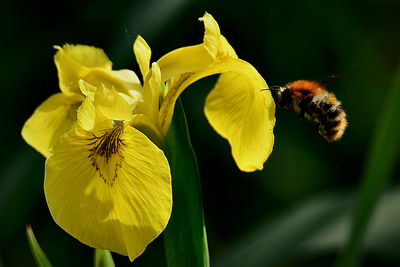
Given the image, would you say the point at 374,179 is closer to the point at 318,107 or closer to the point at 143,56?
the point at 318,107

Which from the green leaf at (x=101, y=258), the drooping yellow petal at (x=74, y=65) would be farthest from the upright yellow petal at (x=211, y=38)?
the green leaf at (x=101, y=258)

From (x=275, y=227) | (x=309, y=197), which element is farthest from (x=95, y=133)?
(x=309, y=197)

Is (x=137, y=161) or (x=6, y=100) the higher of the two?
(x=137, y=161)

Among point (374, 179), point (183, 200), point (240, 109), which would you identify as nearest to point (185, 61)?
point (240, 109)

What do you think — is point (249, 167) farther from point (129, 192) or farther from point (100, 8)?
point (100, 8)

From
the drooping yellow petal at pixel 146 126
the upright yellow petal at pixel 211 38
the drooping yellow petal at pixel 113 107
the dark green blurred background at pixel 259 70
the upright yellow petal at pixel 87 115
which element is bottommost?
the dark green blurred background at pixel 259 70

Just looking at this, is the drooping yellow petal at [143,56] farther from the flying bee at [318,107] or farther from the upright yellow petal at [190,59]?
the flying bee at [318,107]

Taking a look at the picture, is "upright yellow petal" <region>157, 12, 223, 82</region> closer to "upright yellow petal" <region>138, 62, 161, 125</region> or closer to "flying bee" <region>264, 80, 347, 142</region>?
"upright yellow petal" <region>138, 62, 161, 125</region>

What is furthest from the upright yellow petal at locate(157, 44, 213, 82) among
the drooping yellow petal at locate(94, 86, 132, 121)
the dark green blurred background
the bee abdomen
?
the dark green blurred background
